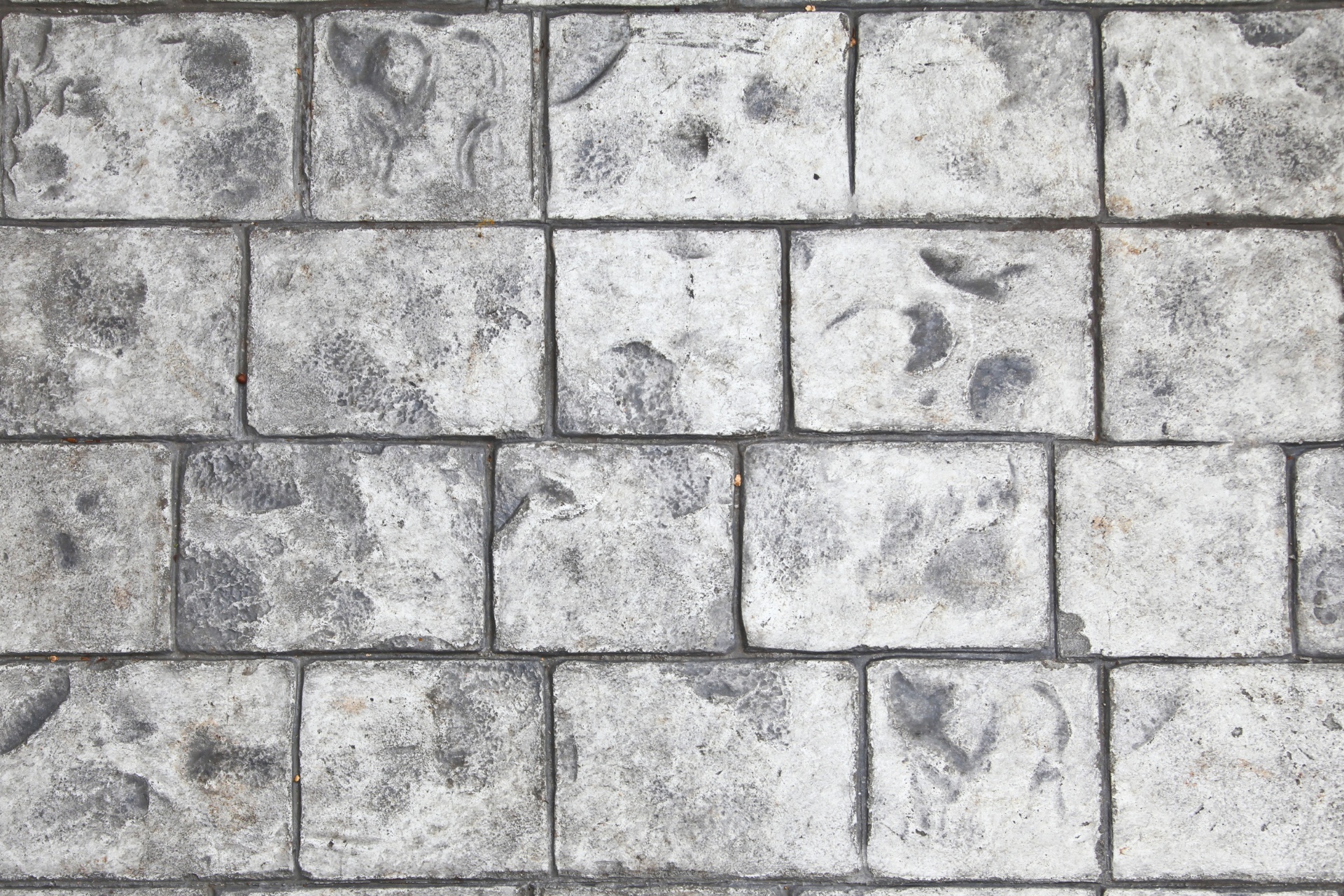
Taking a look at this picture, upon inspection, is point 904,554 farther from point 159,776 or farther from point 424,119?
point 159,776

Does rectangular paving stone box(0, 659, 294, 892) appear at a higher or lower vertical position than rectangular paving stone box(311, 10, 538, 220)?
lower

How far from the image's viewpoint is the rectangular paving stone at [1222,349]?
2043 millimetres

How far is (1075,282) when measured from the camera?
6.72 feet

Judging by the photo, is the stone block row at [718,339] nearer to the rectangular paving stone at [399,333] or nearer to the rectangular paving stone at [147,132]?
the rectangular paving stone at [399,333]

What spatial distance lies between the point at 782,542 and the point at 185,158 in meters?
1.62

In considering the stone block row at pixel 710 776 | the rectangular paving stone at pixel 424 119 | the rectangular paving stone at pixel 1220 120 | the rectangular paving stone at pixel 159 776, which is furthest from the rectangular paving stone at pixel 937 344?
the rectangular paving stone at pixel 159 776

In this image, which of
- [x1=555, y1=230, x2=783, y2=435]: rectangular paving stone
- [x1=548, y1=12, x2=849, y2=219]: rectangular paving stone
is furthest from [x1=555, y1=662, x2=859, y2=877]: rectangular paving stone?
[x1=548, y1=12, x2=849, y2=219]: rectangular paving stone

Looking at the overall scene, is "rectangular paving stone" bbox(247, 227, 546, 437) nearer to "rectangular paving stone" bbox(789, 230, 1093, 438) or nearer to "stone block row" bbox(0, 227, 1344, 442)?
"stone block row" bbox(0, 227, 1344, 442)

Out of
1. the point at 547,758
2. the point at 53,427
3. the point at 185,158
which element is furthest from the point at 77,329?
the point at 547,758

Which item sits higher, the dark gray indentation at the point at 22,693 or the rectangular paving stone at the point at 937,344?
the rectangular paving stone at the point at 937,344

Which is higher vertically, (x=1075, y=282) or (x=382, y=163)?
(x=382, y=163)

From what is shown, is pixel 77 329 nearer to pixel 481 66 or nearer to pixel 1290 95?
pixel 481 66

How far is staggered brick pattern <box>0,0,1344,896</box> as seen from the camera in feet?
6.66

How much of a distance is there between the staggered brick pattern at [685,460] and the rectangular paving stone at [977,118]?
11mm
